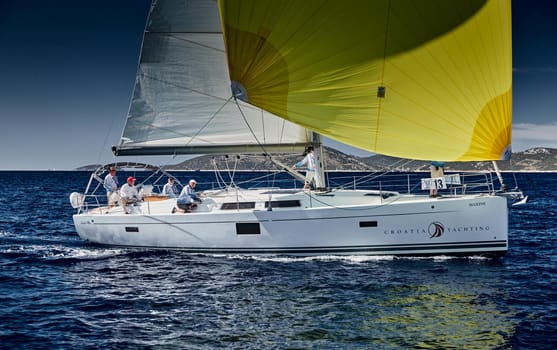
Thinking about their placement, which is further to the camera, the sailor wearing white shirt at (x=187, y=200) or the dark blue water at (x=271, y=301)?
the sailor wearing white shirt at (x=187, y=200)

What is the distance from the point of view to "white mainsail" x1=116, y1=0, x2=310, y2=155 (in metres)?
16.4

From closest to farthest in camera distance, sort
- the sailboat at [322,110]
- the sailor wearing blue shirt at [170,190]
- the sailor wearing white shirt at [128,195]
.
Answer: the sailboat at [322,110]
the sailor wearing white shirt at [128,195]
the sailor wearing blue shirt at [170,190]

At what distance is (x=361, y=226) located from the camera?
581 inches

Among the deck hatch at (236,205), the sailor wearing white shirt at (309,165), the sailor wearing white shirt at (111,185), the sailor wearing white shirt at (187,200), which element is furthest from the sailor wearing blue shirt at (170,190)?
the sailor wearing white shirt at (309,165)

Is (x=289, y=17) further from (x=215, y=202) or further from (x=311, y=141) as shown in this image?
(x=215, y=202)

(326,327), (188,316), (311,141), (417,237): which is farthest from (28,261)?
A: (417,237)

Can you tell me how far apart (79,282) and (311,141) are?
7928 mm

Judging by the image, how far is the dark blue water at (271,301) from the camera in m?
9.07

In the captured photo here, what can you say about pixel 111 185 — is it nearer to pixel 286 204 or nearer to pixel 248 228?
pixel 248 228

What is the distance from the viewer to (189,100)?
659 inches

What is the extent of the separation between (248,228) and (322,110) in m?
4.49

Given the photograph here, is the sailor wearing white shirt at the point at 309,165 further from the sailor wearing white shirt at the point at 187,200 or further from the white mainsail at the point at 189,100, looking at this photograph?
the sailor wearing white shirt at the point at 187,200

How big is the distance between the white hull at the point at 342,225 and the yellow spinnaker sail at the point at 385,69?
71.6 inches

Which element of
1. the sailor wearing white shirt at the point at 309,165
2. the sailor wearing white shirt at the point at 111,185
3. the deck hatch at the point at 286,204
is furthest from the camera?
the sailor wearing white shirt at the point at 111,185
